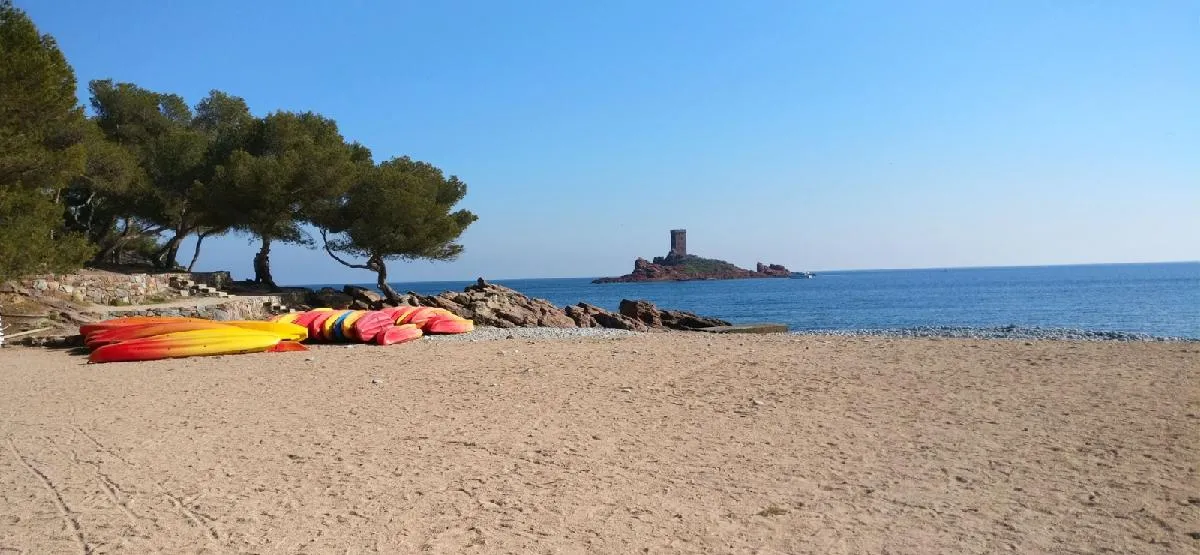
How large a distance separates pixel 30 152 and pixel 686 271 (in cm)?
13830

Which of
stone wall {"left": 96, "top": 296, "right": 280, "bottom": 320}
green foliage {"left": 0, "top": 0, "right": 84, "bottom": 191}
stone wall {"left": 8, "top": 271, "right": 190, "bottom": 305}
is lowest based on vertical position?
stone wall {"left": 96, "top": 296, "right": 280, "bottom": 320}

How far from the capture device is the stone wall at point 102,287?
62.9 feet

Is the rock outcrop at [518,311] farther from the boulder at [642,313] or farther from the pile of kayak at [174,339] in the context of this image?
the pile of kayak at [174,339]

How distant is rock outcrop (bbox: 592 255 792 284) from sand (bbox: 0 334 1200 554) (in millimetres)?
138022

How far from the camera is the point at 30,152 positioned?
628 inches

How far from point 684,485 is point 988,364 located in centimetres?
727

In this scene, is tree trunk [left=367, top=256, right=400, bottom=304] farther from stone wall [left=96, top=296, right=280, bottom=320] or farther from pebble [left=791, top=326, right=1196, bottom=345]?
pebble [left=791, top=326, right=1196, bottom=345]

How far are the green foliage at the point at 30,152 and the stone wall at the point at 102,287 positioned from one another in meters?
2.86

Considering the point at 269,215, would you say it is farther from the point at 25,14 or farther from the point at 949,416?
the point at 949,416

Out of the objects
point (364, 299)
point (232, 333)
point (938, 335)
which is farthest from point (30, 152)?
point (938, 335)

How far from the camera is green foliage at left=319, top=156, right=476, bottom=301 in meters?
29.3

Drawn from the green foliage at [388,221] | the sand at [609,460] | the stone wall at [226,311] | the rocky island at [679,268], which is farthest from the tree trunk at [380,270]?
the rocky island at [679,268]

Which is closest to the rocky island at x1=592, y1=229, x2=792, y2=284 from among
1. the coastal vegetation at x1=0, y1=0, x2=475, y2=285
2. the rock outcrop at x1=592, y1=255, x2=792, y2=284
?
the rock outcrop at x1=592, y1=255, x2=792, y2=284

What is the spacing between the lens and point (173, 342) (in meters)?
13.1
